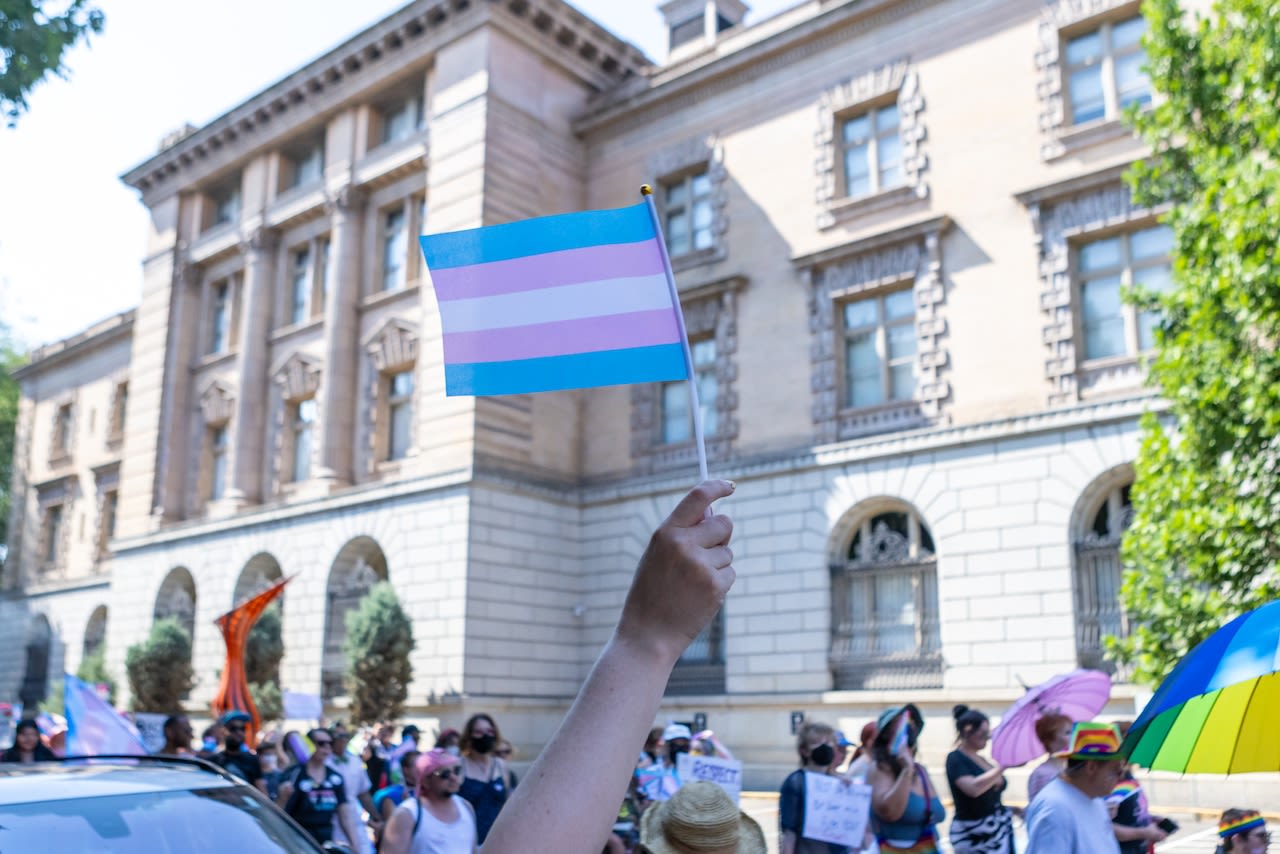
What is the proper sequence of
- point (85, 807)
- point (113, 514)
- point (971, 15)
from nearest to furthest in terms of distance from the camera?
point (85, 807), point (971, 15), point (113, 514)

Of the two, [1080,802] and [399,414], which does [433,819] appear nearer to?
[1080,802]

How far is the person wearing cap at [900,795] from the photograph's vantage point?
734cm

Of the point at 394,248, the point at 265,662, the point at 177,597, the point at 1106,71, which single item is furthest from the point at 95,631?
the point at 1106,71

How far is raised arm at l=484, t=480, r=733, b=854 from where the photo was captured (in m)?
1.51

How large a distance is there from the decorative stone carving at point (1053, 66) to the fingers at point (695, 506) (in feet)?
69.8

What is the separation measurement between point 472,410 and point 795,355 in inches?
273

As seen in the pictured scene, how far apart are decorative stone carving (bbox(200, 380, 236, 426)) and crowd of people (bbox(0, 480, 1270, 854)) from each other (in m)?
19.9

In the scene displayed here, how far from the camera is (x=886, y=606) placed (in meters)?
22.3

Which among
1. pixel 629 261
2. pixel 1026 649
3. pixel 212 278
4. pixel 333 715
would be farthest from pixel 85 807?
pixel 212 278

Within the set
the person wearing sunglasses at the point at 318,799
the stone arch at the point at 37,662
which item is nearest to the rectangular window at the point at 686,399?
the person wearing sunglasses at the point at 318,799

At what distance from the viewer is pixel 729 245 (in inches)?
1020

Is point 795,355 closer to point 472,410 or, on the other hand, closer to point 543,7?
point 472,410

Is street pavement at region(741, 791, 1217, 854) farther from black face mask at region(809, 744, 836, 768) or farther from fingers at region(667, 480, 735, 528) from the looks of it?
fingers at region(667, 480, 735, 528)

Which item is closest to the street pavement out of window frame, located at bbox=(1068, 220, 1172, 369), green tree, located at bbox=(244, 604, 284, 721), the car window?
window frame, located at bbox=(1068, 220, 1172, 369)
